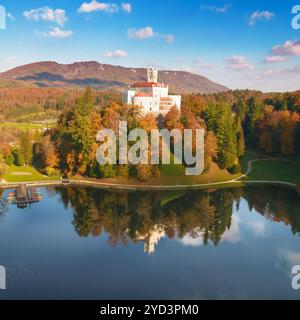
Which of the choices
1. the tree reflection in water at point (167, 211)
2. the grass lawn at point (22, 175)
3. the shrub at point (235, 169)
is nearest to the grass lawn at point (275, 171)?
the shrub at point (235, 169)

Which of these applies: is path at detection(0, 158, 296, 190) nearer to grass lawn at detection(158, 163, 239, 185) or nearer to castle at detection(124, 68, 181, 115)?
grass lawn at detection(158, 163, 239, 185)

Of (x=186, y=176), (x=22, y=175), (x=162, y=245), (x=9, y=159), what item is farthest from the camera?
(x=9, y=159)

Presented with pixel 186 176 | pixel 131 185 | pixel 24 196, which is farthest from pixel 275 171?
pixel 24 196

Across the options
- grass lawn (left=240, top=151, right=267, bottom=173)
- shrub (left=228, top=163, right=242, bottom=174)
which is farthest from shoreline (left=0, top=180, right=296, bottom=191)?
grass lawn (left=240, top=151, right=267, bottom=173)

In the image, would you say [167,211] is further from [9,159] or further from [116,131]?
[9,159]

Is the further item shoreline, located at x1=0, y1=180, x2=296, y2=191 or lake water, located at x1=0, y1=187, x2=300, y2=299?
shoreline, located at x1=0, y1=180, x2=296, y2=191
